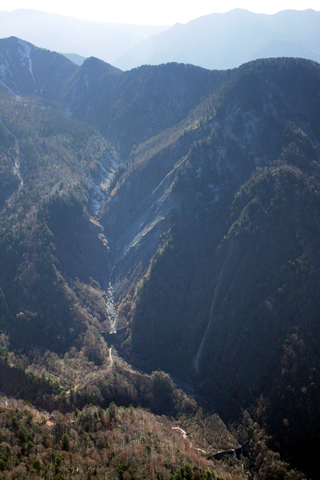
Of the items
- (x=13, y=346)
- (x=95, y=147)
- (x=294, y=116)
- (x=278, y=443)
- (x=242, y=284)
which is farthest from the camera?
(x=95, y=147)

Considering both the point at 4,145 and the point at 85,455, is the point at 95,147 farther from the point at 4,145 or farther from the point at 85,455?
the point at 85,455

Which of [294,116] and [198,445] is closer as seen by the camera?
[198,445]

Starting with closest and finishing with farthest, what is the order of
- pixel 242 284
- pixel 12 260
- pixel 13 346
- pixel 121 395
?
1. pixel 121 395
2. pixel 13 346
3. pixel 242 284
4. pixel 12 260

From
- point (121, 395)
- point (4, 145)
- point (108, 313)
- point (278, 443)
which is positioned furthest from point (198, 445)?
point (4, 145)

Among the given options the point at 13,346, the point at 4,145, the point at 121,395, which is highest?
the point at 4,145

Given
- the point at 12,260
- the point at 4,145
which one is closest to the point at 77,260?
the point at 12,260

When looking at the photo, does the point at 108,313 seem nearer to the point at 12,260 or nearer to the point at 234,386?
the point at 12,260

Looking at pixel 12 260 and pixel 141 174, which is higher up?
pixel 141 174
